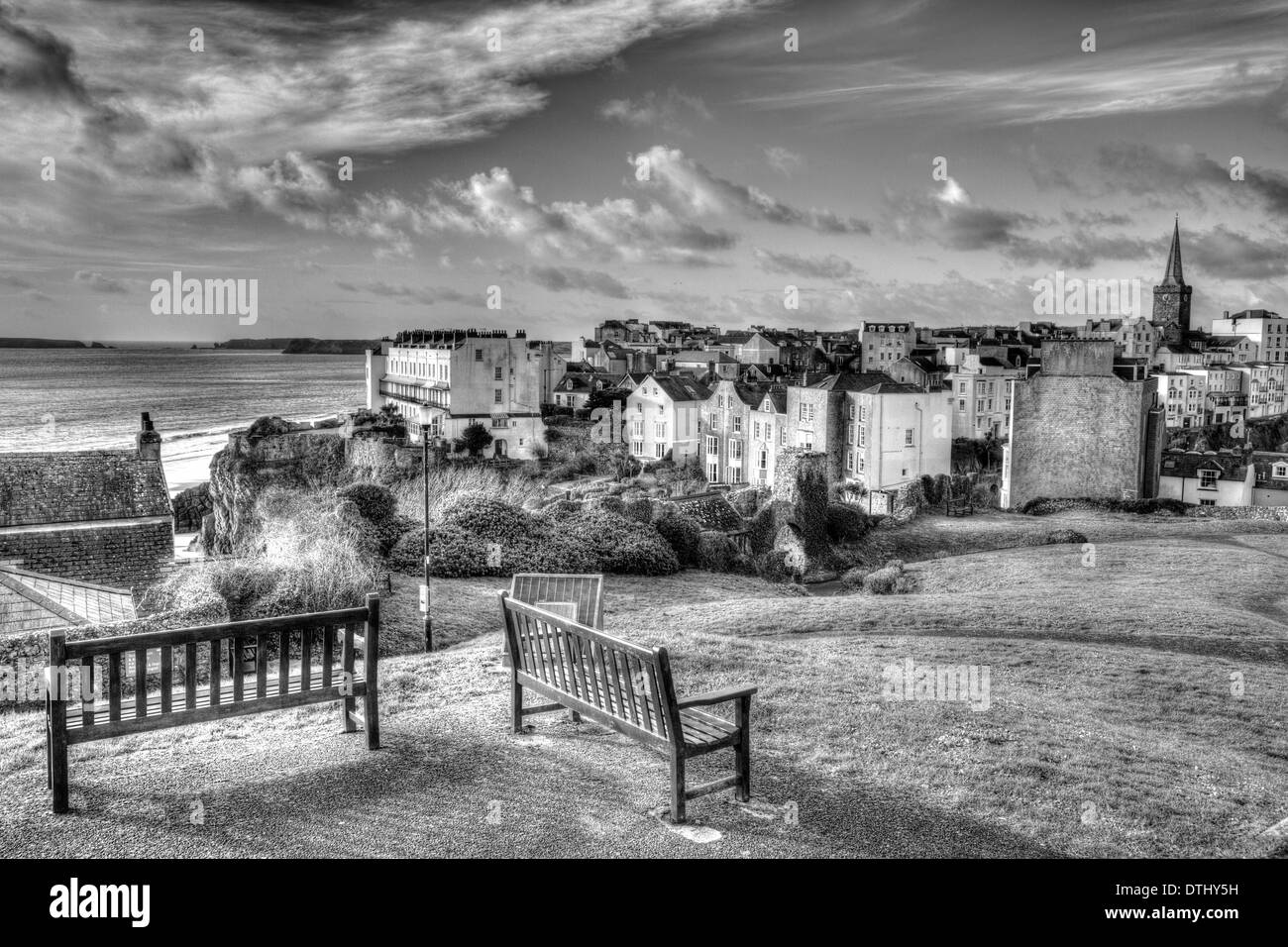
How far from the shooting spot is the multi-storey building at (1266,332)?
109312mm

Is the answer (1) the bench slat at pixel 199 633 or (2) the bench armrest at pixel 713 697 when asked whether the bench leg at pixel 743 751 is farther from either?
(1) the bench slat at pixel 199 633

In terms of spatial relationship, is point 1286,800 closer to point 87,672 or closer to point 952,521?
point 87,672

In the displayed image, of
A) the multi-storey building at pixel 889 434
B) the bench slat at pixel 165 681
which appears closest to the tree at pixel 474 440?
the multi-storey building at pixel 889 434

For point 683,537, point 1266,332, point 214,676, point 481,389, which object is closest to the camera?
point 214,676

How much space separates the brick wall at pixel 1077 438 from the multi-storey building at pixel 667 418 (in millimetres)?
20648

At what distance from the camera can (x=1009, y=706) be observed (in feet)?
28.3

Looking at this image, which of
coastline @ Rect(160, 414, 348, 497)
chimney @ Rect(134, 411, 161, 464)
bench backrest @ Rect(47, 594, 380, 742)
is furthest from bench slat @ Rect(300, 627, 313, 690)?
coastline @ Rect(160, 414, 348, 497)

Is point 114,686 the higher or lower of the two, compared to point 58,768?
higher

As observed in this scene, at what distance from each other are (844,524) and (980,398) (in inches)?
1354

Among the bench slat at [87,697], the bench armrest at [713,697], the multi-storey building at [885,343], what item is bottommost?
the bench slat at [87,697]

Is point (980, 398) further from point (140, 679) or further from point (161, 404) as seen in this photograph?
point (161, 404)

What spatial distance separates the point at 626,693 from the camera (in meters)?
6.30

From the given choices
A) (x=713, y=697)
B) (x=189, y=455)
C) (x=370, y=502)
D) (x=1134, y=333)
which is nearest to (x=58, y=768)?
(x=713, y=697)

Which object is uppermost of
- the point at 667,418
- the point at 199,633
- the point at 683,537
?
the point at 667,418
